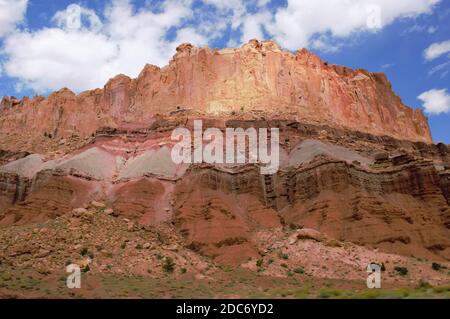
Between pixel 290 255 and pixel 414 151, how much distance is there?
147 ft

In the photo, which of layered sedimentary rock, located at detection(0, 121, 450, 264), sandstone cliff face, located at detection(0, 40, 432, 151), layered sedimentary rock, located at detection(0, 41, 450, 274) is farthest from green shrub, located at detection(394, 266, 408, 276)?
sandstone cliff face, located at detection(0, 40, 432, 151)

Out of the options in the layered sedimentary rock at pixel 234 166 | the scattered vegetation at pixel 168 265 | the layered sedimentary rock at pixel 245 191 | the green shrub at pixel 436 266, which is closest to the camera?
the scattered vegetation at pixel 168 265

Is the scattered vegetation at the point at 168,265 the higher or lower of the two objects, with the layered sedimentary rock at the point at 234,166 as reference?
lower

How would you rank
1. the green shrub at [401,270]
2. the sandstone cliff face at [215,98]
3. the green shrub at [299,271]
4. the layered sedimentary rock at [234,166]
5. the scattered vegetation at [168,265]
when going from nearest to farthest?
1. the scattered vegetation at [168,265]
2. the green shrub at [401,270]
3. the green shrub at [299,271]
4. the layered sedimentary rock at [234,166]
5. the sandstone cliff face at [215,98]

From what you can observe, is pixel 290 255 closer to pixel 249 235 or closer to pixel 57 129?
pixel 249 235

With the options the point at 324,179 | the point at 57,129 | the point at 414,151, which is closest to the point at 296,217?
the point at 324,179

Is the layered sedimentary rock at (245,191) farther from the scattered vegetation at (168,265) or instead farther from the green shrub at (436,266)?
the scattered vegetation at (168,265)

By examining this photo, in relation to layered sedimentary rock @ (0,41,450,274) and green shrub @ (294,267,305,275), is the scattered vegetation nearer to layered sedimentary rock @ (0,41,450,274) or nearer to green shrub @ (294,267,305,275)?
layered sedimentary rock @ (0,41,450,274)

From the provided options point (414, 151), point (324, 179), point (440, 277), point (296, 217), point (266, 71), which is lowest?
point (440, 277)

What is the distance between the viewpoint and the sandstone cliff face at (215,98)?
76.1 m

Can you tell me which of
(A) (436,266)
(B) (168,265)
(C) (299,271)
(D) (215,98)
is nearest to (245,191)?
(C) (299,271)

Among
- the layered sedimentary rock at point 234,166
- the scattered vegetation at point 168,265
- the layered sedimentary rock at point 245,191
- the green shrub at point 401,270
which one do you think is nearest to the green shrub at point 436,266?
the green shrub at point 401,270

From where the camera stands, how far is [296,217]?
1882 inches

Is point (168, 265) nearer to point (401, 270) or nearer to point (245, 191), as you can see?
point (401, 270)
